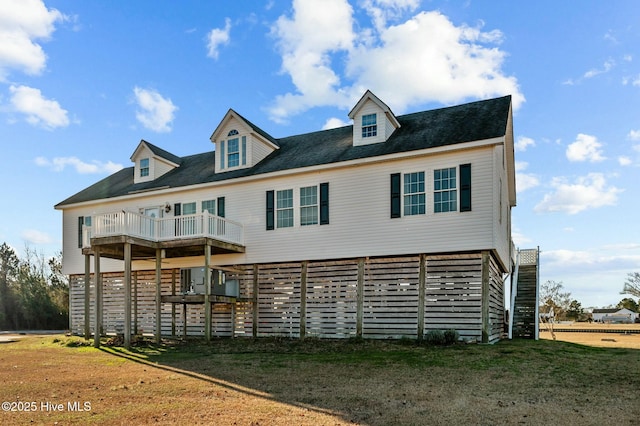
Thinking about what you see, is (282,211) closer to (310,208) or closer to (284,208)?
(284,208)

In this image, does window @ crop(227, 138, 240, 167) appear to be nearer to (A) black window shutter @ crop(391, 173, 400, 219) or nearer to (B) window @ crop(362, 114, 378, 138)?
(B) window @ crop(362, 114, 378, 138)

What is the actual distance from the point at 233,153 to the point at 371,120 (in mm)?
6235

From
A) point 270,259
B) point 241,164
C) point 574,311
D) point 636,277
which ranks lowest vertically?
point 574,311

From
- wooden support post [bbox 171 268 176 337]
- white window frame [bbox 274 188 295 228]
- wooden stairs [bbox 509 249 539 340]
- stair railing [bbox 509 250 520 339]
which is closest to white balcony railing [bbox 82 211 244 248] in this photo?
white window frame [bbox 274 188 295 228]

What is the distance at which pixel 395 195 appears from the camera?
1755 centimetres

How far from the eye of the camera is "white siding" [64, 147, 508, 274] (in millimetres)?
16234

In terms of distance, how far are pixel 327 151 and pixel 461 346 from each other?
8875 millimetres

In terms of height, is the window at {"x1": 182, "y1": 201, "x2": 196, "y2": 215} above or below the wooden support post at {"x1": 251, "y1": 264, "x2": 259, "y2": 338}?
above

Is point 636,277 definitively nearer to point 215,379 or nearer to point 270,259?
point 270,259

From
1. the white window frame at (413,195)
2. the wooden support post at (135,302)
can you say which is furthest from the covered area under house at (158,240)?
the white window frame at (413,195)

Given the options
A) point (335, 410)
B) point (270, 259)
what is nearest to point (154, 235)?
point (270, 259)

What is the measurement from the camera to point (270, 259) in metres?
19.7

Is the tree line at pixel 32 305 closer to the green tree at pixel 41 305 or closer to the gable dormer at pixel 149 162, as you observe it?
the green tree at pixel 41 305

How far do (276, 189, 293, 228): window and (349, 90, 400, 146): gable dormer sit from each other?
3228 mm
